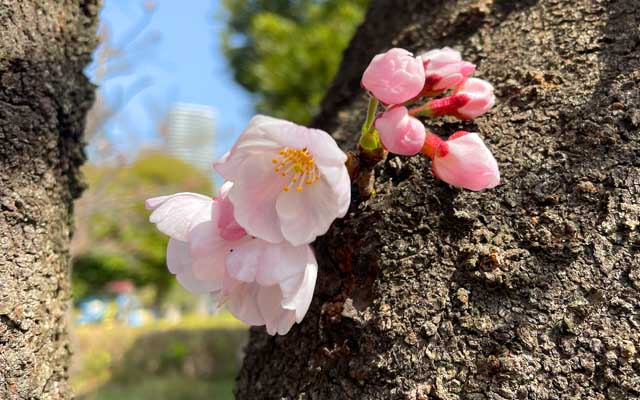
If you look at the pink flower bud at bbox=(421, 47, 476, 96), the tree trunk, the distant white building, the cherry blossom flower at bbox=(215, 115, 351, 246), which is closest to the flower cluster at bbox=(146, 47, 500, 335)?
the cherry blossom flower at bbox=(215, 115, 351, 246)

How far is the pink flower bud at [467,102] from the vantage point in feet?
2.90

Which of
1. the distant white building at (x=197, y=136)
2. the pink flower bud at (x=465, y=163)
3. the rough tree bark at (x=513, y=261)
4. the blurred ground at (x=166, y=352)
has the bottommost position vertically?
the distant white building at (x=197, y=136)

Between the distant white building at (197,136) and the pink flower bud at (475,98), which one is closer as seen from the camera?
the pink flower bud at (475,98)

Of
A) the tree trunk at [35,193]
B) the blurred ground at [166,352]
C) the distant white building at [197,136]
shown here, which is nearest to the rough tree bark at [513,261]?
the tree trunk at [35,193]

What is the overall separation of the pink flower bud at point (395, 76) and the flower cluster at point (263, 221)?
14 centimetres

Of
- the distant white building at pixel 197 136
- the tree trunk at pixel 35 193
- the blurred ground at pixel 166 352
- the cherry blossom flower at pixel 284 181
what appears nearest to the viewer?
the cherry blossom flower at pixel 284 181

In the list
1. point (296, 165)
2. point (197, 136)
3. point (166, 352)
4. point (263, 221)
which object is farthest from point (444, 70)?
point (197, 136)

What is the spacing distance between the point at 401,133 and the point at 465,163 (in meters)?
0.11

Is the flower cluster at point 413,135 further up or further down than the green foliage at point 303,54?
further up

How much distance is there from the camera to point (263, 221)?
732 mm

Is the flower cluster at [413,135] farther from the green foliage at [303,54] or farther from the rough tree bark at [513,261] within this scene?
the green foliage at [303,54]

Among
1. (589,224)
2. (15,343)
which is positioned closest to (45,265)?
(15,343)

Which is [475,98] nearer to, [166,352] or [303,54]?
[303,54]

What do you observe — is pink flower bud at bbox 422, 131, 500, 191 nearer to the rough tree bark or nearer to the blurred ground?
the rough tree bark
